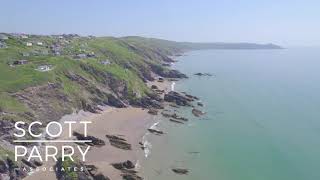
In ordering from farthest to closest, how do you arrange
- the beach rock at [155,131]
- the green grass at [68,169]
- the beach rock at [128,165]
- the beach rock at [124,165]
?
the beach rock at [155,131]
the beach rock at [128,165]
the beach rock at [124,165]
the green grass at [68,169]

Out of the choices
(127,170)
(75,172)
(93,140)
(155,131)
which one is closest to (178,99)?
(155,131)

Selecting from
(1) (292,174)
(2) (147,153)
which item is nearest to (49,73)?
(2) (147,153)

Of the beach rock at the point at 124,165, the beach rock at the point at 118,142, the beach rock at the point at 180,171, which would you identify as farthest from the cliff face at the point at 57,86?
the beach rock at the point at 180,171

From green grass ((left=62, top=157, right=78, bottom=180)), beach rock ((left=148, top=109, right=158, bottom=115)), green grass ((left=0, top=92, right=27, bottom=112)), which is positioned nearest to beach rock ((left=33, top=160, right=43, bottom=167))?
green grass ((left=62, top=157, right=78, bottom=180))

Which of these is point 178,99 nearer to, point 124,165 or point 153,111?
point 153,111

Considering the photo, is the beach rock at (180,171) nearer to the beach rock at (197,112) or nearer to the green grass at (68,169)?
the green grass at (68,169)

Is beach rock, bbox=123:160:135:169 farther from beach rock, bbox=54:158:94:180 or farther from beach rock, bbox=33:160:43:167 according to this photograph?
beach rock, bbox=33:160:43:167

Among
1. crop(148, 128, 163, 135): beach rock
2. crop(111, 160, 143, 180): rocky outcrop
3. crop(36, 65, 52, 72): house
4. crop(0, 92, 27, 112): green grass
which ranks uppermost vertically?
crop(36, 65, 52, 72): house

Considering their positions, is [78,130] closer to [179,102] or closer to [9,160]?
[9,160]
